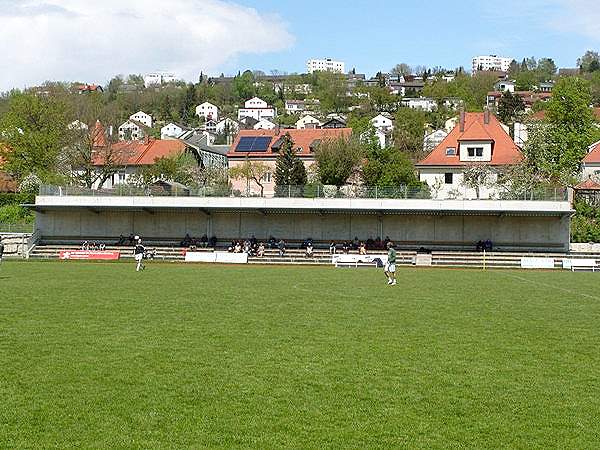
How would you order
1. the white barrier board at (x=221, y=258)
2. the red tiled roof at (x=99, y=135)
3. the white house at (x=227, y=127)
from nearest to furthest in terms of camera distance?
1. the white barrier board at (x=221, y=258)
2. the red tiled roof at (x=99, y=135)
3. the white house at (x=227, y=127)

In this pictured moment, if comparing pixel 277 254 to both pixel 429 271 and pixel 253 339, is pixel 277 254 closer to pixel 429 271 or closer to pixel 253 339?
pixel 429 271

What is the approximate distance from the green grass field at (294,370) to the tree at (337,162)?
138ft

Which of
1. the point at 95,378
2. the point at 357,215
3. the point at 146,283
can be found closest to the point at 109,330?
the point at 95,378

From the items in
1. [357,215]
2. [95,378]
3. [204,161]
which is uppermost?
[204,161]

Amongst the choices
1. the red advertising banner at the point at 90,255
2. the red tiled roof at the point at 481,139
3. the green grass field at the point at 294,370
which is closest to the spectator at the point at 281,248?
the red advertising banner at the point at 90,255

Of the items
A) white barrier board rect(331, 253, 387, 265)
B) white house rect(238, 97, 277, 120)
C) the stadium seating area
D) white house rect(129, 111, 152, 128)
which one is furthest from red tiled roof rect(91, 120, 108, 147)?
white house rect(238, 97, 277, 120)

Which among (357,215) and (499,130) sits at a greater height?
(499,130)

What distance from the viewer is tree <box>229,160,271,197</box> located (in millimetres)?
72000

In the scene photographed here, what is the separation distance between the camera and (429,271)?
40.3 meters

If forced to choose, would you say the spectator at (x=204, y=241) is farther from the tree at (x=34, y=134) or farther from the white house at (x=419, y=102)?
the white house at (x=419, y=102)

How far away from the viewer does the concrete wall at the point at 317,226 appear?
50.1m

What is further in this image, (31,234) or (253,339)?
(31,234)

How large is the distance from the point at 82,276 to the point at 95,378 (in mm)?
20543

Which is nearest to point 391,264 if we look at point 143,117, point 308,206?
point 308,206
